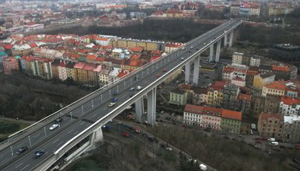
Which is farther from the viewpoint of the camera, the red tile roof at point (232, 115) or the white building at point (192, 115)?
the white building at point (192, 115)

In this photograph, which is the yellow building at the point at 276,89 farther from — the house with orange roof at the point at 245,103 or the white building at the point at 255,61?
the white building at the point at 255,61

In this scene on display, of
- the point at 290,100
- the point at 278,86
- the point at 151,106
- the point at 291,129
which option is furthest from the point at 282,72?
the point at 151,106

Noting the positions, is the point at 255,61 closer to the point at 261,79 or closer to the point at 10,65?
the point at 261,79

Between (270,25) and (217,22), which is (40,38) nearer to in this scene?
(217,22)

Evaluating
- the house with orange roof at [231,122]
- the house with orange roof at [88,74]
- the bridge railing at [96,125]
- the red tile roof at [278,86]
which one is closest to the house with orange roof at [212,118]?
the house with orange roof at [231,122]

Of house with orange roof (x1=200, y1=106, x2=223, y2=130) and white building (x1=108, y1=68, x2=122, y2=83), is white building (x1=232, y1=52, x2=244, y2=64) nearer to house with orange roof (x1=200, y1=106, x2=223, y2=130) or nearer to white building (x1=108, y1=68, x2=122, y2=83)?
white building (x1=108, y1=68, x2=122, y2=83)

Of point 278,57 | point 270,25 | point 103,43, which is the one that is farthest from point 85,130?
point 270,25
